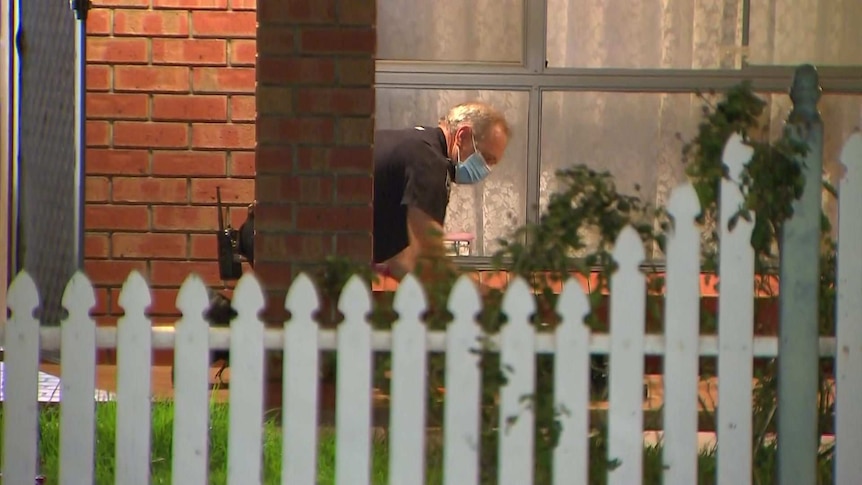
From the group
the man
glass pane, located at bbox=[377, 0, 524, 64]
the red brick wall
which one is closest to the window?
glass pane, located at bbox=[377, 0, 524, 64]

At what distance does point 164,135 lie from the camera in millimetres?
7695

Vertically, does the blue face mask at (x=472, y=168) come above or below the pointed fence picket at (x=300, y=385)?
above

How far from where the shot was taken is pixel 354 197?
506cm

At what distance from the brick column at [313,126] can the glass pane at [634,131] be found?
2114 millimetres

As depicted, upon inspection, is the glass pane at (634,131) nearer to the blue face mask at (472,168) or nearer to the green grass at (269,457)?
the blue face mask at (472,168)

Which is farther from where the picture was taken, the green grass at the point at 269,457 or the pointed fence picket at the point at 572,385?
the green grass at the point at 269,457

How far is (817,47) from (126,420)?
4371mm

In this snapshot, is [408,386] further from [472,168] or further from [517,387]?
[472,168]

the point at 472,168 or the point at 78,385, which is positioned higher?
the point at 472,168

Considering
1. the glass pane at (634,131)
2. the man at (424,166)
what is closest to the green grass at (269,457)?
the man at (424,166)

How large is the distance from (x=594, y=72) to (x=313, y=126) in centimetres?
230

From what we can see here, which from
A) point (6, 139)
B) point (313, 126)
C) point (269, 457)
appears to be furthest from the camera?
point (6, 139)

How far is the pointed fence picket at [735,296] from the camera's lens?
3854 millimetres

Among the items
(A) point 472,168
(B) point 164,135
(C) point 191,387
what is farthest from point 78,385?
(B) point 164,135
